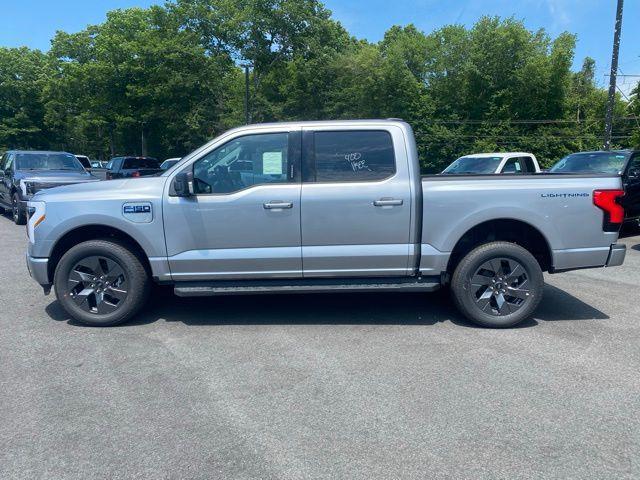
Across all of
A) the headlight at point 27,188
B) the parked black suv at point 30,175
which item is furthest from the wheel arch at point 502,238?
the headlight at point 27,188

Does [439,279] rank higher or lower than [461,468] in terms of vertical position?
higher

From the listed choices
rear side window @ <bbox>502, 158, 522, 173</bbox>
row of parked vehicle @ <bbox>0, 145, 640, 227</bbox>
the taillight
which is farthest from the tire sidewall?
rear side window @ <bbox>502, 158, 522, 173</bbox>

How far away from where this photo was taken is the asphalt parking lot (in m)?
3.16

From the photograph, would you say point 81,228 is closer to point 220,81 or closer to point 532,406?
point 532,406

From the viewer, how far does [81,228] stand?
554 centimetres

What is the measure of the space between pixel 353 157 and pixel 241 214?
1.25 meters

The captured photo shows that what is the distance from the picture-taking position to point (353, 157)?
5418 millimetres

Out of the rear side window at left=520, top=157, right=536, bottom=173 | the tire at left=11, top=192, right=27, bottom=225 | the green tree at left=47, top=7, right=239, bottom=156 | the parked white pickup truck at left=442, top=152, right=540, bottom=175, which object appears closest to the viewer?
the tire at left=11, top=192, right=27, bottom=225

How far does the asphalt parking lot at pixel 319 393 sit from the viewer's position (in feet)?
10.4

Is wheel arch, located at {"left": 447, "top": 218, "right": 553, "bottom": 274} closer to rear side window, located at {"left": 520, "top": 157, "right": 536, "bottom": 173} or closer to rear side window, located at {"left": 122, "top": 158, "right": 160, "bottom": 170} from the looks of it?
rear side window, located at {"left": 520, "top": 157, "right": 536, "bottom": 173}

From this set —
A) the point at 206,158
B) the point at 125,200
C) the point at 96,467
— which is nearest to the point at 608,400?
the point at 96,467

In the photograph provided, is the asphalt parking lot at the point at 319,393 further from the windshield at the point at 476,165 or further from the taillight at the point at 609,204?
the windshield at the point at 476,165

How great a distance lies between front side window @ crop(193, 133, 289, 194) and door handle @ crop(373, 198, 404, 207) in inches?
36.7

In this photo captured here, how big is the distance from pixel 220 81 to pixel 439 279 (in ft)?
118
